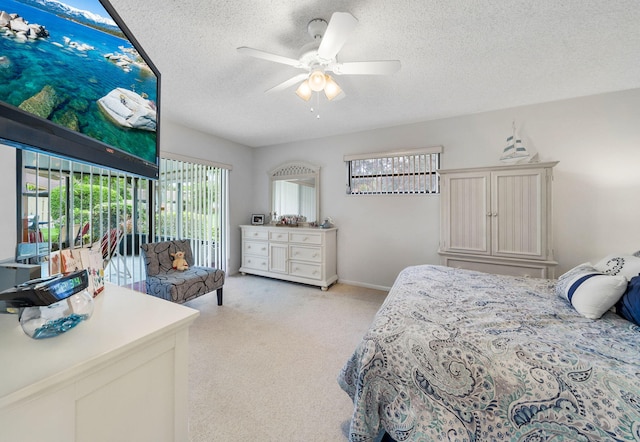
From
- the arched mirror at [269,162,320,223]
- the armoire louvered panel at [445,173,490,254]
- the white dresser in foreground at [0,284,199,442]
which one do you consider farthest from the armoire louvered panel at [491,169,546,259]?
the white dresser in foreground at [0,284,199,442]

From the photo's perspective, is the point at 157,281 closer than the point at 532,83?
No

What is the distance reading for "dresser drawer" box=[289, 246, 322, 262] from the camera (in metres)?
3.61

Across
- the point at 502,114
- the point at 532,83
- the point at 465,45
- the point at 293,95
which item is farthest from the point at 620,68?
the point at 293,95

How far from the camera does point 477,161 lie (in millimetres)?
3027

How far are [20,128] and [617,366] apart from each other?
203 cm

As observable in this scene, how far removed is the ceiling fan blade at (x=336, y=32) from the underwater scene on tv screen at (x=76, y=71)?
986mm

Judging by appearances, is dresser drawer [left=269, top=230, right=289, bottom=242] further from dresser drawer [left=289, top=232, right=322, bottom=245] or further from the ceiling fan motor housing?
the ceiling fan motor housing

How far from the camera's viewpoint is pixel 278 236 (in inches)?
154

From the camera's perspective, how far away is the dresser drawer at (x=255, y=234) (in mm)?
4047

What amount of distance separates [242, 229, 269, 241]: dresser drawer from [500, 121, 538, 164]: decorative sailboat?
134 inches

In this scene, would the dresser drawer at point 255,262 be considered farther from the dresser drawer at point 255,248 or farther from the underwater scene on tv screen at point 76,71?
the underwater scene on tv screen at point 76,71

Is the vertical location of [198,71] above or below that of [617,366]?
above

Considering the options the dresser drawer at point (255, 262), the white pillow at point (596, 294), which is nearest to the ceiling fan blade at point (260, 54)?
the white pillow at point (596, 294)

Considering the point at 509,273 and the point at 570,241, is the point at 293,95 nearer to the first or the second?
the point at 509,273
